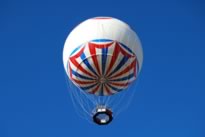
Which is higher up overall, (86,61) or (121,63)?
(86,61)

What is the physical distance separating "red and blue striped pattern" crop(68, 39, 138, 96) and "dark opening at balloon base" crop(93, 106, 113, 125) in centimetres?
→ 124

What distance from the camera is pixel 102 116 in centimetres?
4503

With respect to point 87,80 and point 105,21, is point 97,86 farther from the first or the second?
point 105,21

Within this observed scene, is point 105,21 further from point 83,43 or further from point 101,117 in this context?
point 101,117

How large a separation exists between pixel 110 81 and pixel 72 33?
3501mm

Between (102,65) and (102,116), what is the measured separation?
3.13 meters

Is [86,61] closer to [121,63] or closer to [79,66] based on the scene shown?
[79,66]

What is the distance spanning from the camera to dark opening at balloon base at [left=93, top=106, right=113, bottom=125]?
44969 mm

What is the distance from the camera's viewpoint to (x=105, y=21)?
1766 inches

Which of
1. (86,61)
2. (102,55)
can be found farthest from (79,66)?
(102,55)

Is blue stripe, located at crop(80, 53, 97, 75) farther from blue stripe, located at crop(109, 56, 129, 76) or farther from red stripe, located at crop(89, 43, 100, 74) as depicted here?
blue stripe, located at crop(109, 56, 129, 76)

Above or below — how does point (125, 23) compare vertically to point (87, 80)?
above

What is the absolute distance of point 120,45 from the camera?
44000mm

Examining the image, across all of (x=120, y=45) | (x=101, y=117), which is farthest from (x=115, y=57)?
(x=101, y=117)
